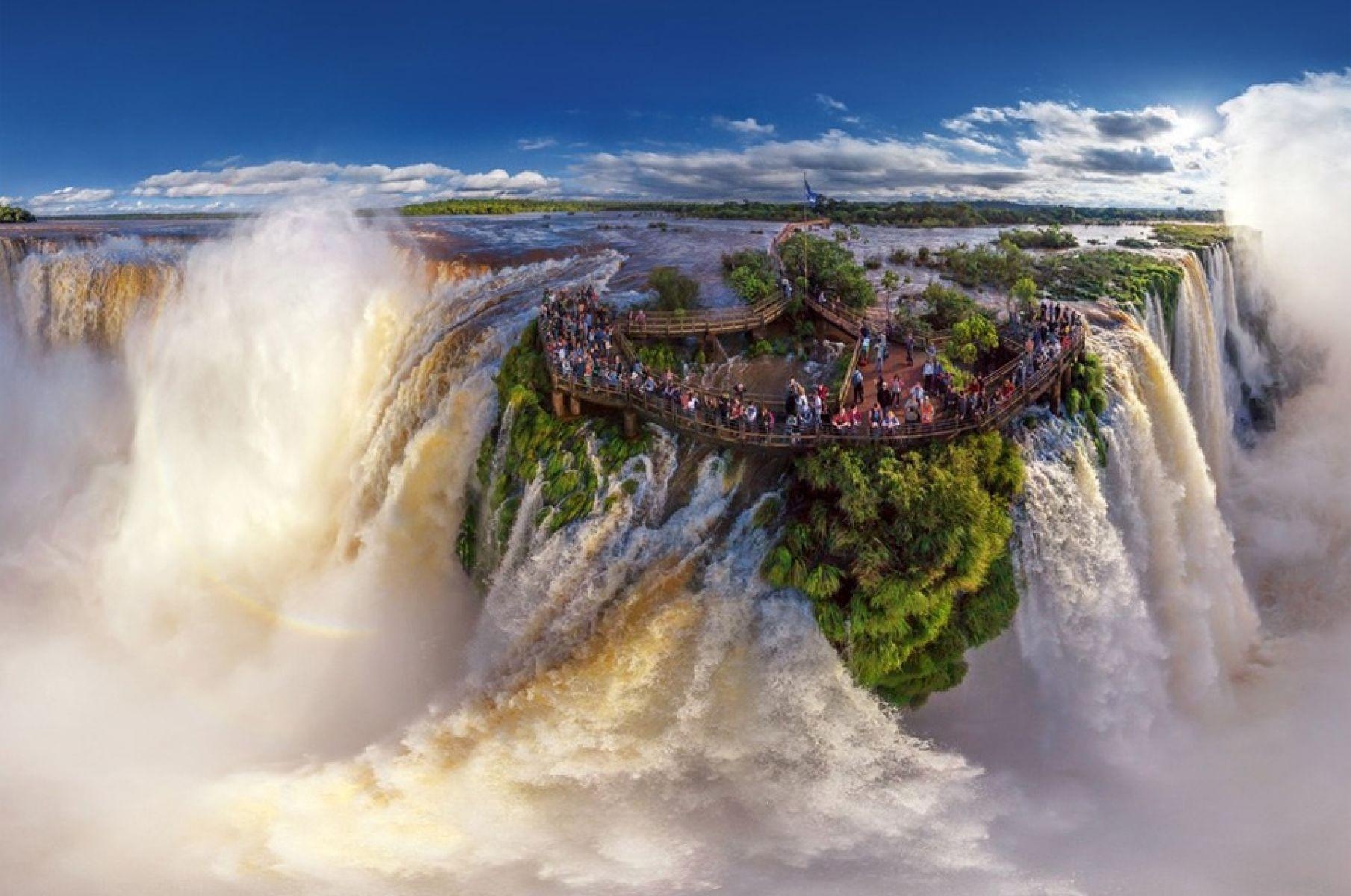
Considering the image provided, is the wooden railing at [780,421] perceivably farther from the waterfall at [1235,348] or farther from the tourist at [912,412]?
the waterfall at [1235,348]

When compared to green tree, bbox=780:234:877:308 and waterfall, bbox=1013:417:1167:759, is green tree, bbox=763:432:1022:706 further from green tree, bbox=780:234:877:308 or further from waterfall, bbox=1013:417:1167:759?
Answer: green tree, bbox=780:234:877:308

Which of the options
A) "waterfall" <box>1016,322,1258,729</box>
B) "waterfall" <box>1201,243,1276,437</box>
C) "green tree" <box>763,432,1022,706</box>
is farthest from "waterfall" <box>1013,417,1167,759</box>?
"waterfall" <box>1201,243,1276,437</box>

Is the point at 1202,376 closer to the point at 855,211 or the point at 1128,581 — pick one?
the point at 1128,581

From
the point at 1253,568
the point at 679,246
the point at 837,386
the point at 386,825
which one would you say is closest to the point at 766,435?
the point at 837,386

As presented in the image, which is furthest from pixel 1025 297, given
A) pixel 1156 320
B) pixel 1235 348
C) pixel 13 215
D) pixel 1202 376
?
pixel 13 215

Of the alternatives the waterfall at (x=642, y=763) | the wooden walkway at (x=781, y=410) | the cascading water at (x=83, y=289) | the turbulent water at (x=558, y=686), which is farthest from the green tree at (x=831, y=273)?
the cascading water at (x=83, y=289)
